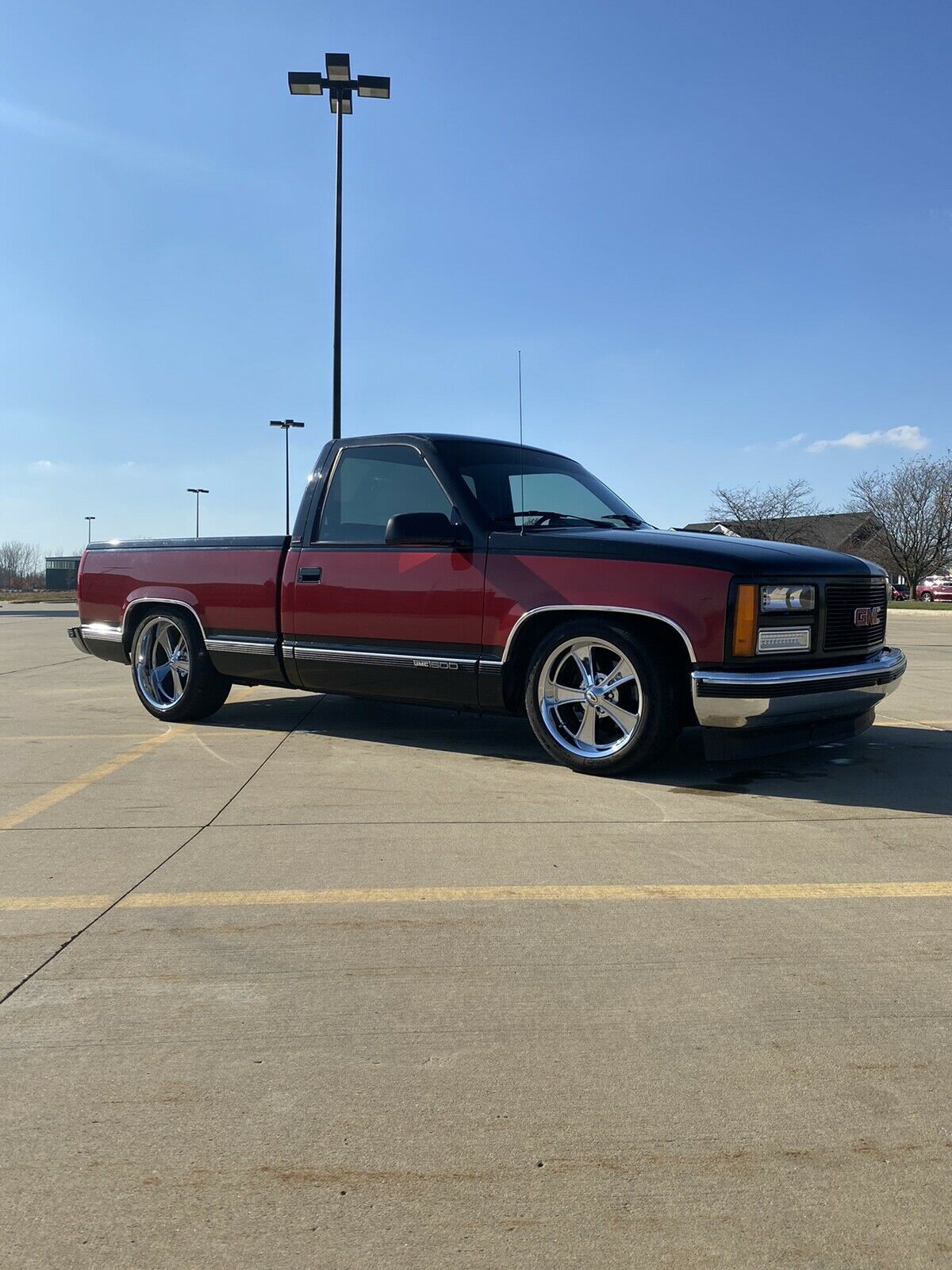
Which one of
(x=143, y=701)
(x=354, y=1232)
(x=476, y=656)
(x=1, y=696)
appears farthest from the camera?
(x=1, y=696)

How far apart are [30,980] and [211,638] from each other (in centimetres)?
433

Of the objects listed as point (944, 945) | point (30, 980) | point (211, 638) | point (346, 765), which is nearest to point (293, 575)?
point (211, 638)

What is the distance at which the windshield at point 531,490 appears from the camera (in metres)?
5.99

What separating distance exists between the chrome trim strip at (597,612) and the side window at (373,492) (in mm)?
981

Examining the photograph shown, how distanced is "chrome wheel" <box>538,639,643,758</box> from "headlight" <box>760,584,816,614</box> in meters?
0.72

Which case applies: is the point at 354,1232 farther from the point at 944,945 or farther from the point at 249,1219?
the point at 944,945

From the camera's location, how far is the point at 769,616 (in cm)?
494

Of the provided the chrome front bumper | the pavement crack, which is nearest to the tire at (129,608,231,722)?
the pavement crack

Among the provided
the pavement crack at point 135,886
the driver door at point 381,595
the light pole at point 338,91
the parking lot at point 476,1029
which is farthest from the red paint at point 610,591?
the light pole at point 338,91

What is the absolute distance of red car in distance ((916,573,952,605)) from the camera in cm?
4750

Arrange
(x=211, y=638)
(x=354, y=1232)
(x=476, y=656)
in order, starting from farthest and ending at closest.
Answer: (x=211, y=638) < (x=476, y=656) < (x=354, y=1232)

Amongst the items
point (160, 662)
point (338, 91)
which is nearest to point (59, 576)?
point (338, 91)

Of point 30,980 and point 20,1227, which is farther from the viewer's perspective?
point 30,980

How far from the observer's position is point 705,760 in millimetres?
5574
